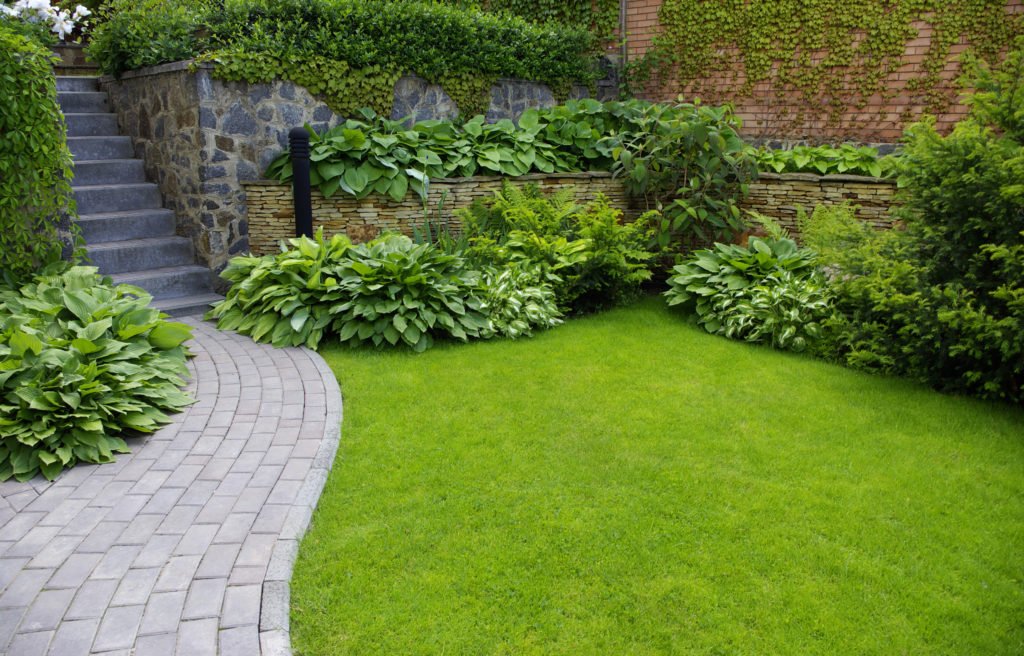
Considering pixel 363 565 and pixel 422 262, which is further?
pixel 422 262

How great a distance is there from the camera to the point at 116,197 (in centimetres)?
679

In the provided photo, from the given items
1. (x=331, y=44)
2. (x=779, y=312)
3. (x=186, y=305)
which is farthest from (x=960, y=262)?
(x=186, y=305)

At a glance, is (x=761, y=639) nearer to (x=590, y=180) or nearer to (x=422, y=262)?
(x=422, y=262)

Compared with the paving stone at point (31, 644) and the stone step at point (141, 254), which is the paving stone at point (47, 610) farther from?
the stone step at point (141, 254)

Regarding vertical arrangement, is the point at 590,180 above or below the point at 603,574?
above

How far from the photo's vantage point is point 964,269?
4.58 m

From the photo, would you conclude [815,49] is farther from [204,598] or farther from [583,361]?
[204,598]

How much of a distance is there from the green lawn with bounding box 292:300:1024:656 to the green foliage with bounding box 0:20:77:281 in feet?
7.59

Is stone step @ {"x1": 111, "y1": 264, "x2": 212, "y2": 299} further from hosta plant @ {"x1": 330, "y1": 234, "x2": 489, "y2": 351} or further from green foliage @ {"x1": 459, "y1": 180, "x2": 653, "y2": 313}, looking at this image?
green foliage @ {"x1": 459, "y1": 180, "x2": 653, "y2": 313}

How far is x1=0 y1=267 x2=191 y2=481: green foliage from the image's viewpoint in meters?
3.51

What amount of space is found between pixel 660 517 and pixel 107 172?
6304mm

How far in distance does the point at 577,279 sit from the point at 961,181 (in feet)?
9.42

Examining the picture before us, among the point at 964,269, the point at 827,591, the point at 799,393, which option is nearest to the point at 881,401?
the point at 799,393

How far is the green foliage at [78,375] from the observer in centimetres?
351
